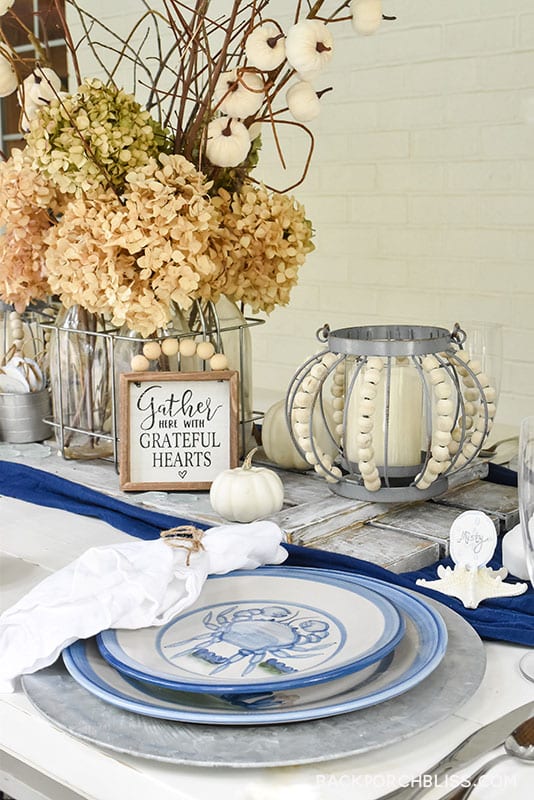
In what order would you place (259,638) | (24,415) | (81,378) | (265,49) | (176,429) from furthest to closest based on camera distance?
(24,415), (81,378), (176,429), (265,49), (259,638)

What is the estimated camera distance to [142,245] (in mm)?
1208

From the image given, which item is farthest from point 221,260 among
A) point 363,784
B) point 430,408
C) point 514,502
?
point 363,784

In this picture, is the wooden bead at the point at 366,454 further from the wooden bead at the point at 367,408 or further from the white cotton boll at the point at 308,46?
the white cotton boll at the point at 308,46

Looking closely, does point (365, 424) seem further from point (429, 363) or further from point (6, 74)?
point (6, 74)

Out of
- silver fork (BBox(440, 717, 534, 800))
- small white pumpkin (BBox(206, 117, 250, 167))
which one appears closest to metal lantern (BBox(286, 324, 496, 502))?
small white pumpkin (BBox(206, 117, 250, 167))

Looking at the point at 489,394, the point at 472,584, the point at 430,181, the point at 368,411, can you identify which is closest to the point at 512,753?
the point at 472,584

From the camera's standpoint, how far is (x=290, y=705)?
0.70 metres

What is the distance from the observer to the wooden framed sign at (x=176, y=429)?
1.29m

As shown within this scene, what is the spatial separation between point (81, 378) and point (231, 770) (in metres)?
0.84

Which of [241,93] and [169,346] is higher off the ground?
[241,93]

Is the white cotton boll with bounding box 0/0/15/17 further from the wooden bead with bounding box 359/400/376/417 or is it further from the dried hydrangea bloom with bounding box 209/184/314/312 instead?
the wooden bead with bounding box 359/400/376/417

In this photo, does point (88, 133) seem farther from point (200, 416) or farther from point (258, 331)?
point (258, 331)

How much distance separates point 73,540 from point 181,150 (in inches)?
21.7

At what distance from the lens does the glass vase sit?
1407 millimetres
